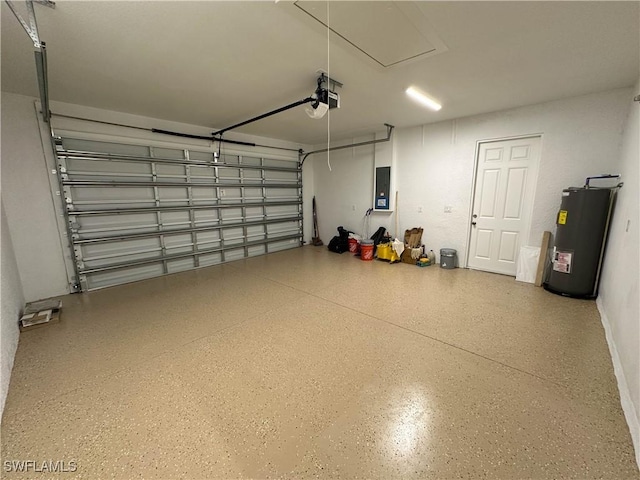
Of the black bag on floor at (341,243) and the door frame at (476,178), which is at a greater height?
the door frame at (476,178)

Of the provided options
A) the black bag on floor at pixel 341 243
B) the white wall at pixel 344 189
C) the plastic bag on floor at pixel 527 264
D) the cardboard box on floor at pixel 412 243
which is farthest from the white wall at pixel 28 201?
the plastic bag on floor at pixel 527 264

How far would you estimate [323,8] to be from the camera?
5.88 ft

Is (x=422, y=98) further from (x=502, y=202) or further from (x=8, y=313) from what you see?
(x=8, y=313)

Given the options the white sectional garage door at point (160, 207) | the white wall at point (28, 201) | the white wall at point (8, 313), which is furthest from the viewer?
the white sectional garage door at point (160, 207)

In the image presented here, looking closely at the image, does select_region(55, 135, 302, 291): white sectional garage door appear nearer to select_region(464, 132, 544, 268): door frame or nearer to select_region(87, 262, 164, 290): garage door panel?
select_region(87, 262, 164, 290): garage door panel

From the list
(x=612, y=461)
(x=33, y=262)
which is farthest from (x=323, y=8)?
(x=33, y=262)

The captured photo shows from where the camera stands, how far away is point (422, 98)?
11.5ft

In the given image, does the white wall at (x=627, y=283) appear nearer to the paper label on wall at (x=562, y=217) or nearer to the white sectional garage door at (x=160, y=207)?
the paper label on wall at (x=562, y=217)

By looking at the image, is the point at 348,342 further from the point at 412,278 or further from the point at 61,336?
the point at 61,336

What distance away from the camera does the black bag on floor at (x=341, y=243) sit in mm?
6309

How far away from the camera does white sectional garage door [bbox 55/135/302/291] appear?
3830mm

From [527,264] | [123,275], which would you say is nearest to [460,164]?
[527,264]

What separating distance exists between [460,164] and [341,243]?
10.1ft

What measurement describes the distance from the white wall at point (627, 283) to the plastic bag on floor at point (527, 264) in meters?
0.80
